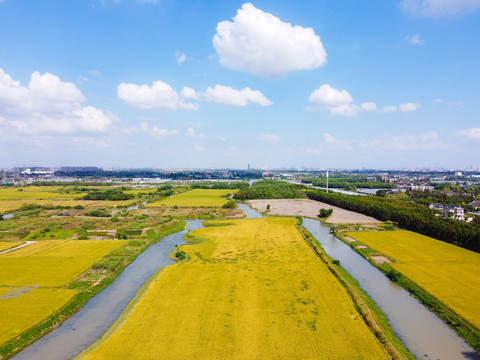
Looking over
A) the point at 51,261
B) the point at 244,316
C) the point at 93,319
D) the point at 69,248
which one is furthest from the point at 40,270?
the point at 244,316

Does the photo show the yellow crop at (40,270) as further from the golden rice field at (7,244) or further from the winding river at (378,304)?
the golden rice field at (7,244)

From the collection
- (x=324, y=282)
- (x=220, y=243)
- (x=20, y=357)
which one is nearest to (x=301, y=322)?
(x=324, y=282)

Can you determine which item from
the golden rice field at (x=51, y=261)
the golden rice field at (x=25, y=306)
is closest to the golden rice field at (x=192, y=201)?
the golden rice field at (x=51, y=261)

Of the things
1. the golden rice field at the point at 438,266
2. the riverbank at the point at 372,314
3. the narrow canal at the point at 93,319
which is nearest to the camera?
the riverbank at the point at 372,314

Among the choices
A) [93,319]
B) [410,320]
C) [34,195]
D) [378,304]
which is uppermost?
[34,195]

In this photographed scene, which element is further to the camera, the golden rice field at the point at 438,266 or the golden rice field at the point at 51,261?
the golden rice field at the point at 51,261

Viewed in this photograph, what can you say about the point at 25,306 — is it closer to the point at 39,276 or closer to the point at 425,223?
the point at 39,276
